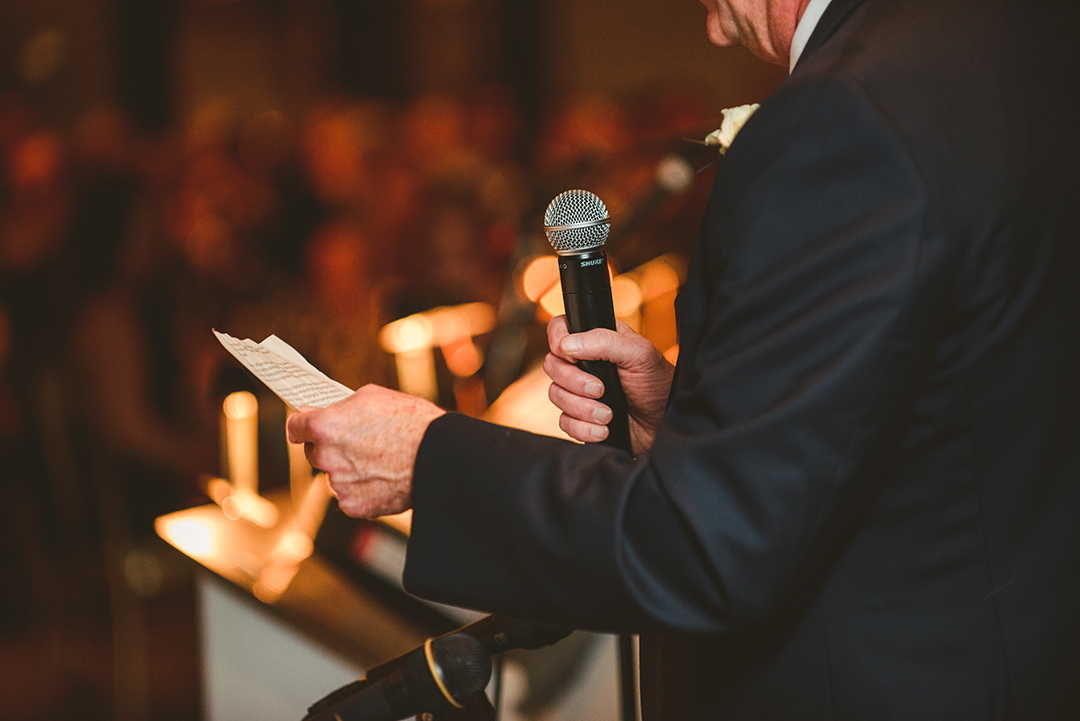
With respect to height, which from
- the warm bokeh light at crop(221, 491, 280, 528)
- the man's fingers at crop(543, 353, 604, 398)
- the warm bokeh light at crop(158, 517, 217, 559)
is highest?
the man's fingers at crop(543, 353, 604, 398)

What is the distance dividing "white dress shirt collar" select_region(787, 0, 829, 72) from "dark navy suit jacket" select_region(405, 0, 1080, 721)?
35mm

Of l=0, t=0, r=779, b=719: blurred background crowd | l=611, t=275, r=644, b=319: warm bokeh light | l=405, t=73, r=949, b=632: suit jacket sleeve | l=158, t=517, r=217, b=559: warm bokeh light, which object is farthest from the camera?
l=0, t=0, r=779, b=719: blurred background crowd

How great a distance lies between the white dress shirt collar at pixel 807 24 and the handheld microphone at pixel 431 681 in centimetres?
68

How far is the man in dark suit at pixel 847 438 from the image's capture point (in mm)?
736

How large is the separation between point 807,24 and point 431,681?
77 cm

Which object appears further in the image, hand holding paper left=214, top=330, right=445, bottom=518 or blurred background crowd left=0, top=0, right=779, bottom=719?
blurred background crowd left=0, top=0, right=779, bottom=719

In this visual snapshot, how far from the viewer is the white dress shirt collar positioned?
0.94 metres

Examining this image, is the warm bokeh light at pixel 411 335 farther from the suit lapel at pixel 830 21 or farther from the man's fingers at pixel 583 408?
the suit lapel at pixel 830 21

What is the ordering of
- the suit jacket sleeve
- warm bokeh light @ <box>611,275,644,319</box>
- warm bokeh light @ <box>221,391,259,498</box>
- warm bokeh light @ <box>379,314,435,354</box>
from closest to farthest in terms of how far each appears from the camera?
the suit jacket sleeve
warm bokeh light @ <box>221,391,259,498</box>
warm bokeh light @ <box>379,314,435,354</box>
warm bokeh light @ <box>611,275,644,319</box>

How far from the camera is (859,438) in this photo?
74 centimetres

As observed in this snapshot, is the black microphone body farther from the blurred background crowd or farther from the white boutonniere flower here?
the blurred background crowd

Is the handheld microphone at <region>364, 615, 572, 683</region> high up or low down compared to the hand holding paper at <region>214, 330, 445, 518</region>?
down

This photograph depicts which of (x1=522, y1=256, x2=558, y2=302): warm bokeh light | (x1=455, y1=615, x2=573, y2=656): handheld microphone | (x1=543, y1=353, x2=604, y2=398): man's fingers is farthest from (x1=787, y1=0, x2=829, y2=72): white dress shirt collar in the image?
(x1=522, y1=256, x2=558, y2=302): warm bokeh light

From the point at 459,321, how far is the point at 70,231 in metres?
1.85
